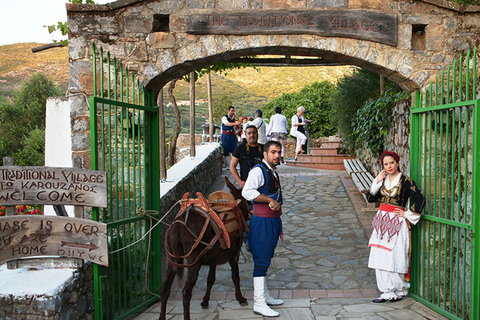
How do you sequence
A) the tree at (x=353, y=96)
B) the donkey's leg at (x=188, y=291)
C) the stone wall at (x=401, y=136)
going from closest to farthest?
1. the donkey's leg at (x=188, y=291)
2. the stone wall at (x=401, y=136)
3. the tree at (x=353, y=96)

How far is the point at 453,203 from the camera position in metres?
4.03

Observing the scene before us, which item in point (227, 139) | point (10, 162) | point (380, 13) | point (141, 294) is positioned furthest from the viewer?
point (227, 139)

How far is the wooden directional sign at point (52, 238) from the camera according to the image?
346 cm

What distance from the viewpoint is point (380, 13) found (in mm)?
4887

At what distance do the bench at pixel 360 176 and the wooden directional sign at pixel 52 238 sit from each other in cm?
569

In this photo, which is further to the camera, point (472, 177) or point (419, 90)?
point (419, 90)

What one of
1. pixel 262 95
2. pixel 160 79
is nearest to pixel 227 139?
pixel 160 79

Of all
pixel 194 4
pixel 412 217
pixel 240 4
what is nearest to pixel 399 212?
pixel 412 217

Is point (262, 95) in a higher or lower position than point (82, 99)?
higher

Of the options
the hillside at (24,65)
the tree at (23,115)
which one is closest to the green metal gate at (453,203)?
the tree at (23,115)

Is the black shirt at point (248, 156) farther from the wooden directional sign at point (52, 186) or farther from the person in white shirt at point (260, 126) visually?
the person in white shirt at point (260, 126)

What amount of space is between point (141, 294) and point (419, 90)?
3828 mm

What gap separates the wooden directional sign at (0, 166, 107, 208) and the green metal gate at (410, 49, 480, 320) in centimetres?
311

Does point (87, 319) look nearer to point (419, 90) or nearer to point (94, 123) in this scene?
point (94, 123)
